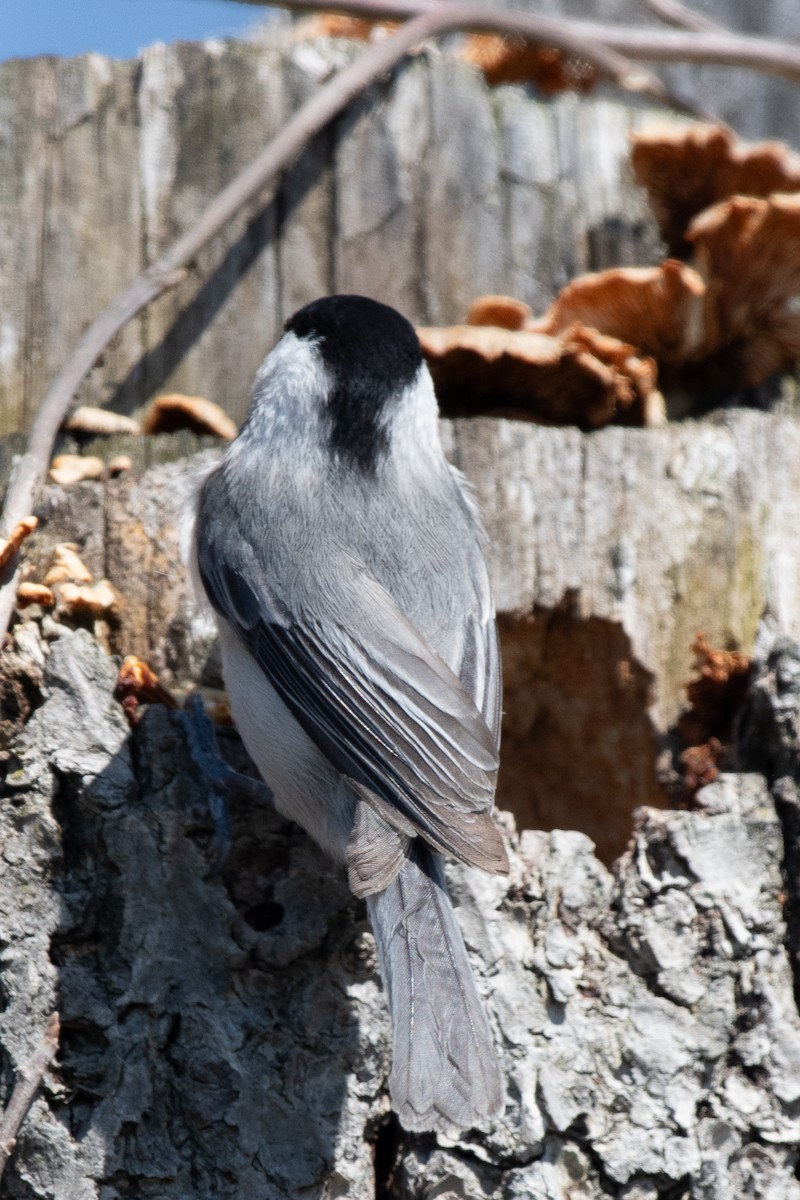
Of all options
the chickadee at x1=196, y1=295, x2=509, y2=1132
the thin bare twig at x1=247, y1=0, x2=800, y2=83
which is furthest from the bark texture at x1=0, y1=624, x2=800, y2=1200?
the thin bare twig at x1=247, y1=0, x2=800, y2=83

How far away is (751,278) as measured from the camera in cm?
322

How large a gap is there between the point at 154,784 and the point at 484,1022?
73 centimetres

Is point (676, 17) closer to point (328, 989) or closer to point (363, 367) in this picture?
point (363, 367)

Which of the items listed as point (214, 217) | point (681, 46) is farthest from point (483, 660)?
point (681, 46)

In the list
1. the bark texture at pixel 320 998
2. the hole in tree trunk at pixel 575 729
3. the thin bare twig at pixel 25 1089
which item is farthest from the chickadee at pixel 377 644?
the thin bare twig at pixel 25 1089

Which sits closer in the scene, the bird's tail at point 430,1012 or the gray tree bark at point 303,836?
the bird's tail at point 430,1012

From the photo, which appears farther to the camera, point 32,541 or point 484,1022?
point 32,541

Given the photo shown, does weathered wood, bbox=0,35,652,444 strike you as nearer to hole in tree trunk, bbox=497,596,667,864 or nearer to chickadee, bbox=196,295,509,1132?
chickadee, bbox=196,295,509,1132

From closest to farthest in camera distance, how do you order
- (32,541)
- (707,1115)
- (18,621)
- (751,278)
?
(707,1115) < (18,621) < (32,541) < (751,278)

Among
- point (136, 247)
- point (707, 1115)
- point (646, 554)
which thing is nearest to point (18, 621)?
point (136, 247)

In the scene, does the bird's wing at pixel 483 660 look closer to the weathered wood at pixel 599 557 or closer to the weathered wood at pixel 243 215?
the weathered wood at pixel 599 557

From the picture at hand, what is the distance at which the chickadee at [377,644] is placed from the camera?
201 centimetres

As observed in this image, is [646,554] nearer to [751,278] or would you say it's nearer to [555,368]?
[555,368]

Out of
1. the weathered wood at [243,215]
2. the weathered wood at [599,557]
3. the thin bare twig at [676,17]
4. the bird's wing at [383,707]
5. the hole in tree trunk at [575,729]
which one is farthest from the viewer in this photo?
the thin bare twig at [676,17]
